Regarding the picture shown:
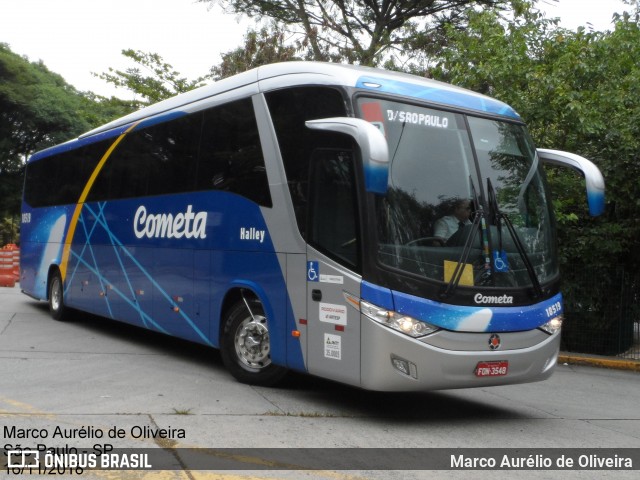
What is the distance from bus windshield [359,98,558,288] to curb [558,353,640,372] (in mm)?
5250

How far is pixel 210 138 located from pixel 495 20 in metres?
7.54

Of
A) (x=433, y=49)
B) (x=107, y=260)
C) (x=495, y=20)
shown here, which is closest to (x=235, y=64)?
(x=433, y=49)

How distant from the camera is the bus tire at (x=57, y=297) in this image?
1488 centimetres

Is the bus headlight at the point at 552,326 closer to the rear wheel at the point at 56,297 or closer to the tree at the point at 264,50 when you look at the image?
the rear wheel at the point at 56,297

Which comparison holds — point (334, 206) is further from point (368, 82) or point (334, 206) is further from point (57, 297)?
point (57, 297)

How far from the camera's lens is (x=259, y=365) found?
29.2ft

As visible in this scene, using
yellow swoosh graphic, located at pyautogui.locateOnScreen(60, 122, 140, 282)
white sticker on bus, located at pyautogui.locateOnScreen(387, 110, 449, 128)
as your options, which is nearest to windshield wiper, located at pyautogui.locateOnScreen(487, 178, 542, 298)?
white sticker on bus, located at pyautogui.locateOnScreen(387, 110, 449, 128)

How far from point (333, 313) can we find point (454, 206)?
150cm

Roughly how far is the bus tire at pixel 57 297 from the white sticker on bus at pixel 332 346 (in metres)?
8.57

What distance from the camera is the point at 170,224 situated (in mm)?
10594

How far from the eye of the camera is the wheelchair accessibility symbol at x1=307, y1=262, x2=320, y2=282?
7.80 m

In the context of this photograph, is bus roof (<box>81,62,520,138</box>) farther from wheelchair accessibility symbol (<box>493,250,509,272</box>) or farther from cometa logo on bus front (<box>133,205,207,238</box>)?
cometa logo on bus front (<box>133,205,207,238</box>)

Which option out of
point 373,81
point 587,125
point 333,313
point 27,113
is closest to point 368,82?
point 373,81

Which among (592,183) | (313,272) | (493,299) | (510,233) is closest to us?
(493,299)
